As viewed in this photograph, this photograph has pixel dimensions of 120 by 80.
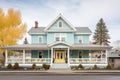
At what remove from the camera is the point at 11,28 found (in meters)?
51.7

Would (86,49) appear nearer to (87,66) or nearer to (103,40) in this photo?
(87,66)

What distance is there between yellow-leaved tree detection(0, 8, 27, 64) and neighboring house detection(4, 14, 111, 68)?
3500mm

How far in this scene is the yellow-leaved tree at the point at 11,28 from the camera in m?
51.2

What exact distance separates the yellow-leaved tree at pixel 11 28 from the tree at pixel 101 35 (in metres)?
A: 39.1

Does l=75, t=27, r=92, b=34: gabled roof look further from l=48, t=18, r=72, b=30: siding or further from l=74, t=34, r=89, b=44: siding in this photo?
l=48, t=18, r=72, b=30: siding

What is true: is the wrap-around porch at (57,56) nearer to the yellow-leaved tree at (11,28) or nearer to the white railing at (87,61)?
the white railing at (87,61)

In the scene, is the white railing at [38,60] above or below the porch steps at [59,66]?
above

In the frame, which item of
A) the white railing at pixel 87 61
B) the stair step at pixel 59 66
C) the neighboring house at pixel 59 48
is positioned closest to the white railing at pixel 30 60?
the neighboring house at pixel 59 48

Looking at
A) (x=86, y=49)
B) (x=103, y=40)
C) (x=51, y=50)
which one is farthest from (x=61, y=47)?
(x=103, y=40)

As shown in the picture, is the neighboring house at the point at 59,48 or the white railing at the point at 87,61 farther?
the white railing at the point at 87,61

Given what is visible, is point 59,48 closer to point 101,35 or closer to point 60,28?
point 60,28

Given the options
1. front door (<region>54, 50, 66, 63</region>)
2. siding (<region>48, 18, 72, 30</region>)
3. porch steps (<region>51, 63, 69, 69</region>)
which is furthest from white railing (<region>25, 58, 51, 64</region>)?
siding (<region>48, 18, 72, 30</region>)

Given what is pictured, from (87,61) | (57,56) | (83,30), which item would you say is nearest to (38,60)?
(57,56)

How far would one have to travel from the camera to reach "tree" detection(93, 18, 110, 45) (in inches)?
3322
